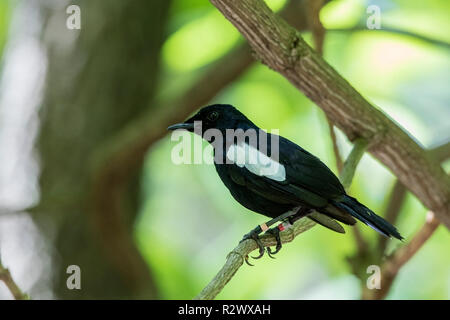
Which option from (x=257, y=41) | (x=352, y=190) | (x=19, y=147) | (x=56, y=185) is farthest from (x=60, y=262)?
(x=257, y=41)

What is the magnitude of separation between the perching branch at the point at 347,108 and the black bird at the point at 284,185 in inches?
24.0

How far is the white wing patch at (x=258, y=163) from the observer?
3324mm

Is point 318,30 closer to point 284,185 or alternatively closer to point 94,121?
point 284,185

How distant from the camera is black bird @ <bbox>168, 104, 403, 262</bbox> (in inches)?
129

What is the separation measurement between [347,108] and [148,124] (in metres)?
1.77

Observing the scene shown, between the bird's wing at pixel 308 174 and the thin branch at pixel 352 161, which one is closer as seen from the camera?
the bird's wing at pixel 308 174

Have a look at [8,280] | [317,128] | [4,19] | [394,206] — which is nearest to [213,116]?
[8,280]

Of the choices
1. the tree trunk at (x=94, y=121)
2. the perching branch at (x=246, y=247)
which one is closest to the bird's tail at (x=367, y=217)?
the perching branch at (x=246, y=247)

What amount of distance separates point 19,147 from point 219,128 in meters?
3.10

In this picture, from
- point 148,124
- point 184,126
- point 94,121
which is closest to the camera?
point 184,126

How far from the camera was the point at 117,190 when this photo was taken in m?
5.50

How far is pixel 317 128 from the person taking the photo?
6.75 meters

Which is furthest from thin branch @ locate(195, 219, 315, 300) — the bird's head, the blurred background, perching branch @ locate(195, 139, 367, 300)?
the blurred background

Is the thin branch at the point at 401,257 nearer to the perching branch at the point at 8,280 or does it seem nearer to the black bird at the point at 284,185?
the black bird at the point at 284,185
